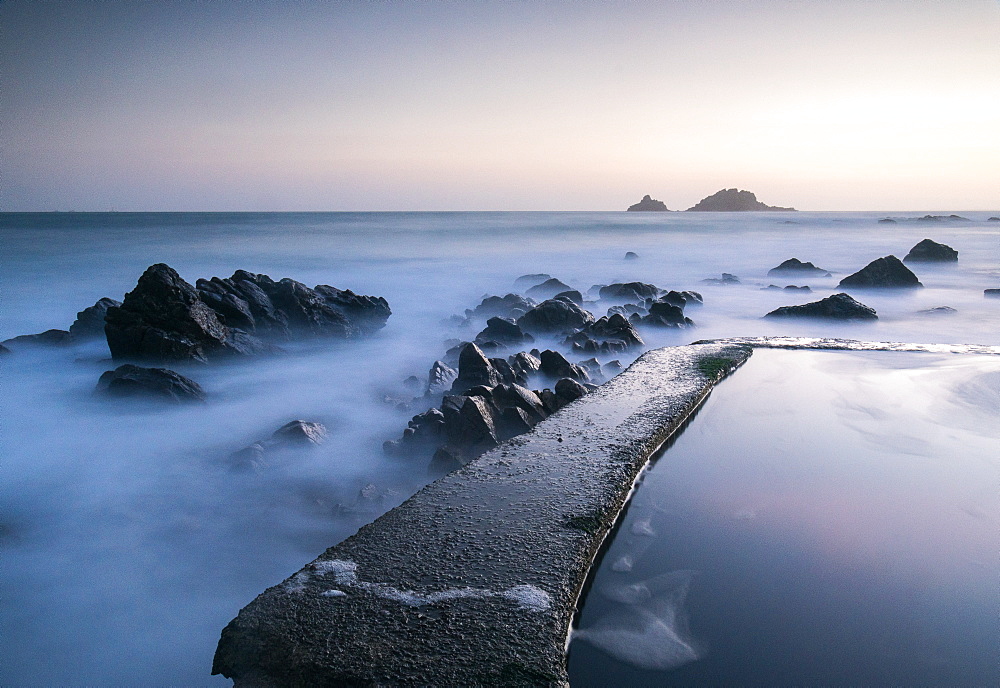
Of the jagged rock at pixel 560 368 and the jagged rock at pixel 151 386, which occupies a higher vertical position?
the jagged rock at pixel 560 368

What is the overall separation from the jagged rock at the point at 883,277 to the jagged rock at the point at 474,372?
11.1 meters

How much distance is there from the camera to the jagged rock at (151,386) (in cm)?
568

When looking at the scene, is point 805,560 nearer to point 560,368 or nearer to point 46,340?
point 560,368

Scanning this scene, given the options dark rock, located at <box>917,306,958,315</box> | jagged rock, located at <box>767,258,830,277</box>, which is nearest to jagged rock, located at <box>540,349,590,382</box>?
dark rock, located at <box>917,306,958,315</box>

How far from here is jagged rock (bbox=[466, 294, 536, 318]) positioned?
10492mm

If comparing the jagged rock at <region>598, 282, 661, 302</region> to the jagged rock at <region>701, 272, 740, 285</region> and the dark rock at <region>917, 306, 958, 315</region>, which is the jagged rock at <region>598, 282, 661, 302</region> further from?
the dark rock at <region>917, 306, 958, 315</region>

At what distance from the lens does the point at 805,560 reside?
212cm

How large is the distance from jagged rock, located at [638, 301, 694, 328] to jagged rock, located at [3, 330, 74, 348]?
327 inches

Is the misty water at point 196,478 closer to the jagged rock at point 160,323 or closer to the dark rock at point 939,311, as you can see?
the dark rock at point 939,311

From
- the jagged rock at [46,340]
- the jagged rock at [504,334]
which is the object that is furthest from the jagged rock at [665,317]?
the jagged rock at [46,340]

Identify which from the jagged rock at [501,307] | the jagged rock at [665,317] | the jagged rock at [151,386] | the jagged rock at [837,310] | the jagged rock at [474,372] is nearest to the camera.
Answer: the jagged rock at [474,372]

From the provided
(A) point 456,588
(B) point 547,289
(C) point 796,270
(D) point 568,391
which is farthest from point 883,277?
(A) point 456,588

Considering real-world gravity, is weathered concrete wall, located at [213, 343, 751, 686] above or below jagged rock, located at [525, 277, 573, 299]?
above

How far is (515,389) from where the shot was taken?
4312 millimetres
